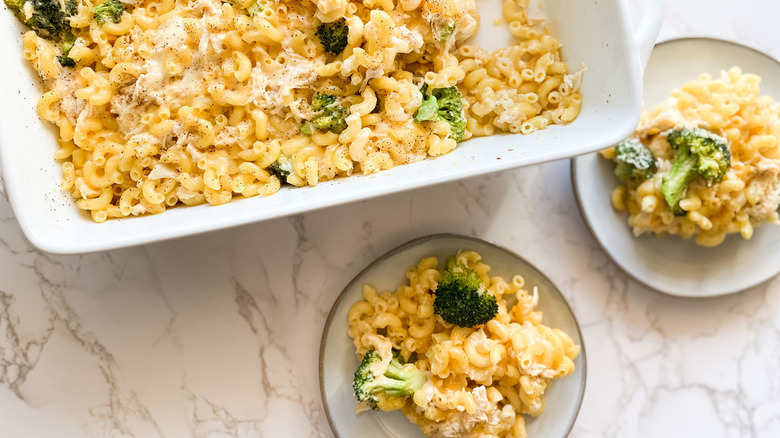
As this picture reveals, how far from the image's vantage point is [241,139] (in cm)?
166

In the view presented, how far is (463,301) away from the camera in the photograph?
183 cm

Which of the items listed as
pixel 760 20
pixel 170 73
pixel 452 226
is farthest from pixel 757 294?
pixel 170 73

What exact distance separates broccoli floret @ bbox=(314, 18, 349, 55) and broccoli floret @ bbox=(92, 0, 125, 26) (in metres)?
0.55

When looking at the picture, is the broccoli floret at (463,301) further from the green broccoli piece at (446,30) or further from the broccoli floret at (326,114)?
the green broccoli piece at (446,30)

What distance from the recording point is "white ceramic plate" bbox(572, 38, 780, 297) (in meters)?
2.10

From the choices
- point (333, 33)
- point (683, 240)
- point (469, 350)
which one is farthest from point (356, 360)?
point (683, 240)

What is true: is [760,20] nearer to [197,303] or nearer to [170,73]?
[170,73]

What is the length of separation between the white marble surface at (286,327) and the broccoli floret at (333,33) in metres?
0.63

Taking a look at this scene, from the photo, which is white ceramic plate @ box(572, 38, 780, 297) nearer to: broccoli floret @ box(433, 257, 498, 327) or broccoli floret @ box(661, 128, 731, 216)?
broccoli floret @ box(661, 128, 731, 216)

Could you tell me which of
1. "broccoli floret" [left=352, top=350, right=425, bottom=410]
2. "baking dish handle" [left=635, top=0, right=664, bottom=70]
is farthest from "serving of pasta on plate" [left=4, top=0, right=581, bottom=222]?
"broccoli floret" [left=352, top=350, right=425, bottom=410]

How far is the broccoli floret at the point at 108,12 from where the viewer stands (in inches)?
63.4

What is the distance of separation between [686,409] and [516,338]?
849 mm

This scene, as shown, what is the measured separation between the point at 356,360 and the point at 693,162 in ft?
4.27

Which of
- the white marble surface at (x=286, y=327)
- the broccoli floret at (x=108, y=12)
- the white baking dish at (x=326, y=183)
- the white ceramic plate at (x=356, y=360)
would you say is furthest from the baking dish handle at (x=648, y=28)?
the broccoli floret at (x=108, y=12)
